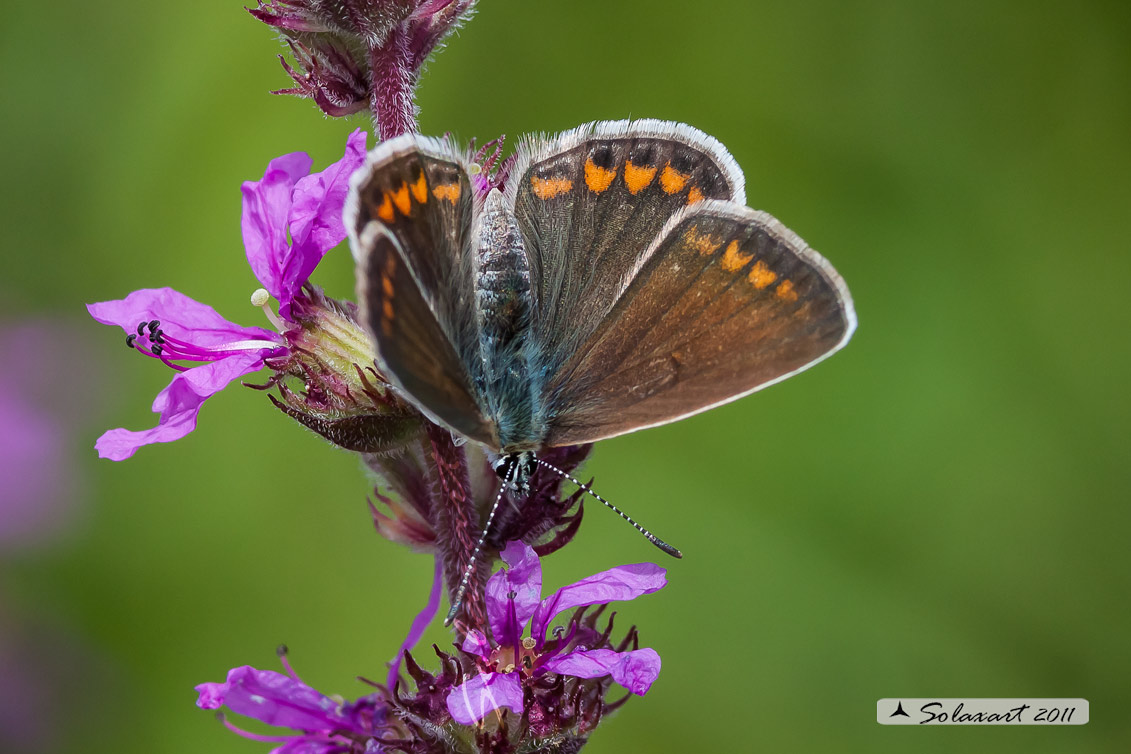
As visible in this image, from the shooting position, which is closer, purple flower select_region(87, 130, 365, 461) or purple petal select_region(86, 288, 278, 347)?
purple flower select_region(87, 130, 365, 461)

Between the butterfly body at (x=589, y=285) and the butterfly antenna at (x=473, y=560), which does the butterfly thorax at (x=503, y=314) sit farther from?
the butterfly antenna at (x=473, y=560)

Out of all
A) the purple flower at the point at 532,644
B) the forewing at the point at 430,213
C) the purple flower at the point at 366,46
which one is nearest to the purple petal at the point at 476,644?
the purple flower at the point at 532,644

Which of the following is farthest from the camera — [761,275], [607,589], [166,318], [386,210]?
[166,318]

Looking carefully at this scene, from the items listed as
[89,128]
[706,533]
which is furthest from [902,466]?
[89,128]

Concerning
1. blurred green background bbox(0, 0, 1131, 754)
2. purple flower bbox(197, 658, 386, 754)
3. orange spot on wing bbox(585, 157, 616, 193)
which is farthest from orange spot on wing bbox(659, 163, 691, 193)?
blurred green background bbox(0, 0, 1131, 754)

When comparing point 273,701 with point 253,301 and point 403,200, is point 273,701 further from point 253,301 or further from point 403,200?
point 403,200

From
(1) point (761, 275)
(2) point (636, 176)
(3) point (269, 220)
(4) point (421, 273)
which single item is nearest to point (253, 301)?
(3) point (269, 220)

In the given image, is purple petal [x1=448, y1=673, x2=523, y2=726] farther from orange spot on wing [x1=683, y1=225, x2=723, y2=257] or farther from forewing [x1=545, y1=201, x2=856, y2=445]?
orange spot on wing [x1=683, y1=225, x2=723, y2=257]
